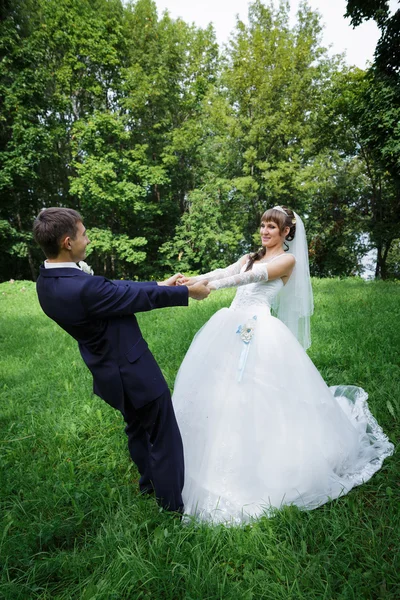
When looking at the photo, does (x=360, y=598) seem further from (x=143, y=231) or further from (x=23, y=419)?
(x=143, y=231)

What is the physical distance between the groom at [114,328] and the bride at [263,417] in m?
0.35

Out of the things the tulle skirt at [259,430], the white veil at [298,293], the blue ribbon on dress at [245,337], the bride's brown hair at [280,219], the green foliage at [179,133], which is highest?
the green foliage at [179,133]

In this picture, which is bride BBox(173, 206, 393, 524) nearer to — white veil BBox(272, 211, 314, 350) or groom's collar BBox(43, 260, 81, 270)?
white veil BBox(272, 211, 314, 350)

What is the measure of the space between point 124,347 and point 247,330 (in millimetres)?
1355

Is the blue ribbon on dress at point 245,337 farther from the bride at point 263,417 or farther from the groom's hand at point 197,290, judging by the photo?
the groom's hand at point 197,290

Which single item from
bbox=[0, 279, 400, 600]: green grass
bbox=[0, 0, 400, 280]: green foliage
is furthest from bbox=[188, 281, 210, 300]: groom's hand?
bbox=[0, 0, 400, 280]: green foliage

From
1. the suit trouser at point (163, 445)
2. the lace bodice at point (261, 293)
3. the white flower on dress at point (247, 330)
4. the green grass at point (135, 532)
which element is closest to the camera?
the green grass at point (135, 532)

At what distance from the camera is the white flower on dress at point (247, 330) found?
3264mm

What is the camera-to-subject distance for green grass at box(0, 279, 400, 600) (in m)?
2.10

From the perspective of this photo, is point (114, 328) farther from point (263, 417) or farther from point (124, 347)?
point (263, 417)

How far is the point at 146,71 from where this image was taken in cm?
2128

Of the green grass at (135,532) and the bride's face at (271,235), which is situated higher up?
the bride's face at (271,235)

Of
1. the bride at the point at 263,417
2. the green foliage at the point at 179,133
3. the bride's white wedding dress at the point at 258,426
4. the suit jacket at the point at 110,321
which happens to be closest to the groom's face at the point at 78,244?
the suit jacket at the point at 110,321

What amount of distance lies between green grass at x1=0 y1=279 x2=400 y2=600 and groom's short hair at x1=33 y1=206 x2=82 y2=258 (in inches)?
79.0
